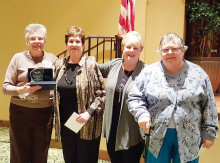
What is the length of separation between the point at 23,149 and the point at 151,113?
1131 millimetres

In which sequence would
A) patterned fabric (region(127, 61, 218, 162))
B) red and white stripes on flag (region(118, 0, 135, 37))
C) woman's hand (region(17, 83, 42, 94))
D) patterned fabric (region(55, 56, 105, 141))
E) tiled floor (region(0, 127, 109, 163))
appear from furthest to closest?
red and white stripes on flag (region(118, 0, 135, 37)), tiled floor (region(0, 127, 109, 163)), patterned fabric (region(55, 56, 105, 141)), woman's hand (region(17, 83, 42, 94)), patterned fabric (region(127, 61, 218, 162))

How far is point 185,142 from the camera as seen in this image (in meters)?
1.60

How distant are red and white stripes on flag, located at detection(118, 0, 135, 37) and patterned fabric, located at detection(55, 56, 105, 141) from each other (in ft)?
6.34

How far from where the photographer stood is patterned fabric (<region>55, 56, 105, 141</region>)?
1986 millimetres

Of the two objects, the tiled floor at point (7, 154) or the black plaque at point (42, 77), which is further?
the tiled floor at point (7, 154)

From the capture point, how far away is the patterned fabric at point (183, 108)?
1597 mm

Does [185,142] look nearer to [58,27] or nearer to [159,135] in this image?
[159,135]

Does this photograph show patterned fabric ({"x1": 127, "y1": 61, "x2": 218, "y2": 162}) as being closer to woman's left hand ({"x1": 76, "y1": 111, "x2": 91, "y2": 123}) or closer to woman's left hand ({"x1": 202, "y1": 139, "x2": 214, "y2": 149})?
woman's left hand ({"x1": 202, "y1": 139, "x2": 214, "y2": 149})

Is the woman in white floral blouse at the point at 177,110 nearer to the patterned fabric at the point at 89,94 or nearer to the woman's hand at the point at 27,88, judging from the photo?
the patterned fabric at the point at 89,94

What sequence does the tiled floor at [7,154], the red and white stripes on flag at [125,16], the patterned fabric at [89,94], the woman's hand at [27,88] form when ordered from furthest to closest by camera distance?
the red and white stripes on flag at [125,16] → the tiled floor at [7,154] → the patterned fabric at [89,94] → the woman's hand at [27,88]

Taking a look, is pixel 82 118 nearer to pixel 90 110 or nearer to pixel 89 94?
pixel 90 110

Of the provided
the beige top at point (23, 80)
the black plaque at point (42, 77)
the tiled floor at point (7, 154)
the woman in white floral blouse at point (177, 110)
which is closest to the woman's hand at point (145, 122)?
the woman in white floral blouse at point (177, 110)

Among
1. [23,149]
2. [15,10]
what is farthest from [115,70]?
[15,10]

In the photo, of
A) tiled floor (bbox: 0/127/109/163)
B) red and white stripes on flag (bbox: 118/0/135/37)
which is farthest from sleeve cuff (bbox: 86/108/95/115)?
red and white stripes on flag (bbox: 118/0/135/37)
